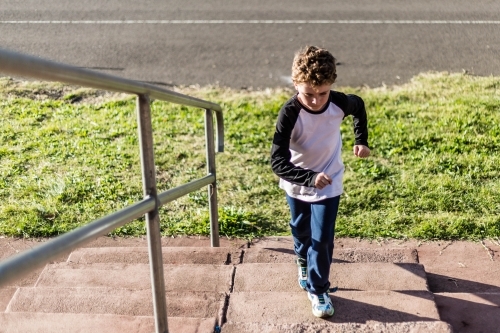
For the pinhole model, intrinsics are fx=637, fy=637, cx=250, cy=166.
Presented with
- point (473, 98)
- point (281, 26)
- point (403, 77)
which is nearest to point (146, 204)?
point (473, 98)

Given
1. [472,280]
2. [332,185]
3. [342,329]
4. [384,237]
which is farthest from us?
[384,237]

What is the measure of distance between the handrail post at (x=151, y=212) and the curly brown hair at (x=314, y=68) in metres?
0.80

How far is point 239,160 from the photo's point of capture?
20.4 ft

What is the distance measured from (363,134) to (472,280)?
1.30 meters

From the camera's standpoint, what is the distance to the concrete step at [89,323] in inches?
110

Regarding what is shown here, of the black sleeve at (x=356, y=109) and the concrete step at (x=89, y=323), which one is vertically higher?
the black sleeve at (x=356, y=109)

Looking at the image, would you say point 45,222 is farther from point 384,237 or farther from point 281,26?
point 281,26

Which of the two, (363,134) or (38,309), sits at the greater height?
(363,134)

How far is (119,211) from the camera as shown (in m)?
2.32

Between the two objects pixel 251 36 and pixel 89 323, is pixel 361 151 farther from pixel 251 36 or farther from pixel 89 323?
Result: pixel 251 36

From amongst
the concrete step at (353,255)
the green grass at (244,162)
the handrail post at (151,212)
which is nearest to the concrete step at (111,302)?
the handrail post at (151,212)

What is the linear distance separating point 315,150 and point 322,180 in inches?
11.9

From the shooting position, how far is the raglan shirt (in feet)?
10.1

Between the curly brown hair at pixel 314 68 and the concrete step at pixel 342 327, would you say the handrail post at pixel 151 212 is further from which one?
the curly brown hair at pixel 314 68
